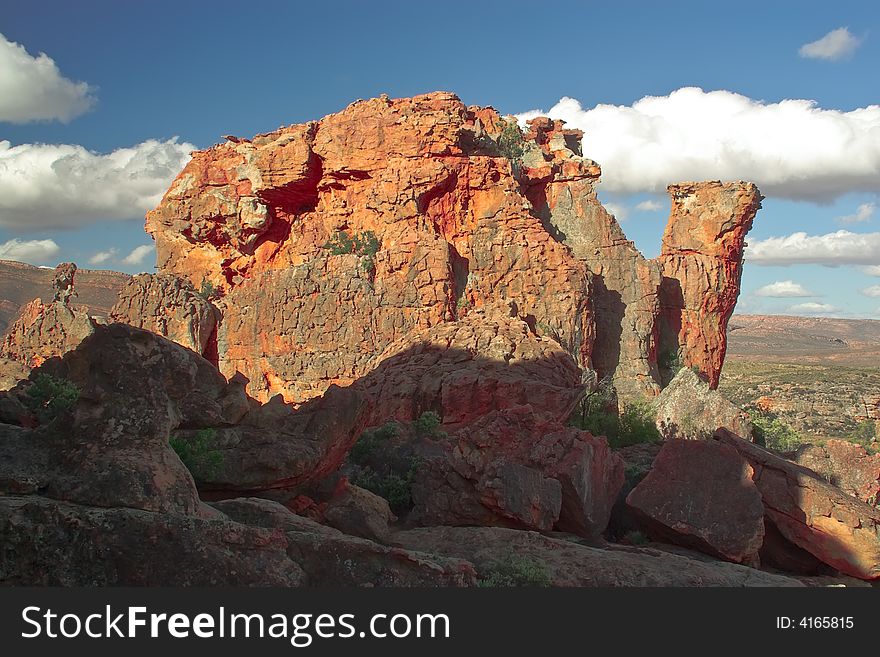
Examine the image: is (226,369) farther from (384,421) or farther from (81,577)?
(81,577)

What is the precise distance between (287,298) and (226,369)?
3.83 metres

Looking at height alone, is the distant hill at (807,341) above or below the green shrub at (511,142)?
below

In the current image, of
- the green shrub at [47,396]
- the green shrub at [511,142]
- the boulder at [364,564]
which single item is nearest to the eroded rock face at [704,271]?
the green shrub at [511,142]

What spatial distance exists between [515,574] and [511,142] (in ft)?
92.5

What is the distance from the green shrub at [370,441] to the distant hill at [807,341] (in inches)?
2181

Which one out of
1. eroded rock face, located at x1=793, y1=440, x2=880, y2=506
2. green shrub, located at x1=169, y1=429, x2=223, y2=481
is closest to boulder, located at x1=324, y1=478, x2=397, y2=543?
green shrub, located at x1=169, y1=429, x2=223, y2=481

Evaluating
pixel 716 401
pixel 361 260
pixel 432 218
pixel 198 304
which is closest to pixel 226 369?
pixel 198 304

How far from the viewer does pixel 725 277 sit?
1209 inches

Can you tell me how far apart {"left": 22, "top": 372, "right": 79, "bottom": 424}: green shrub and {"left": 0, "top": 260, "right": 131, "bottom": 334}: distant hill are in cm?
5633

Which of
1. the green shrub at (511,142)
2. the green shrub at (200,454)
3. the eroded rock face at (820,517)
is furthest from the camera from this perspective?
the green shrub at (511,142)

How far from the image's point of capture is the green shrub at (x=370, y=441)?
13695mm

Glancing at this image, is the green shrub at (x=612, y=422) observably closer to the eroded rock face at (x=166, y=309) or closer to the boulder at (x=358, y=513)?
the boulder at (x=358, y=513)

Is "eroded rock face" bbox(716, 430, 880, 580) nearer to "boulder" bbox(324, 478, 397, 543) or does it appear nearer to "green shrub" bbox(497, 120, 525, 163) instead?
"boulder" bbox(324, 478, 397, 543)

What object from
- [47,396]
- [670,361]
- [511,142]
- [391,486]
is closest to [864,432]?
[670,361]
